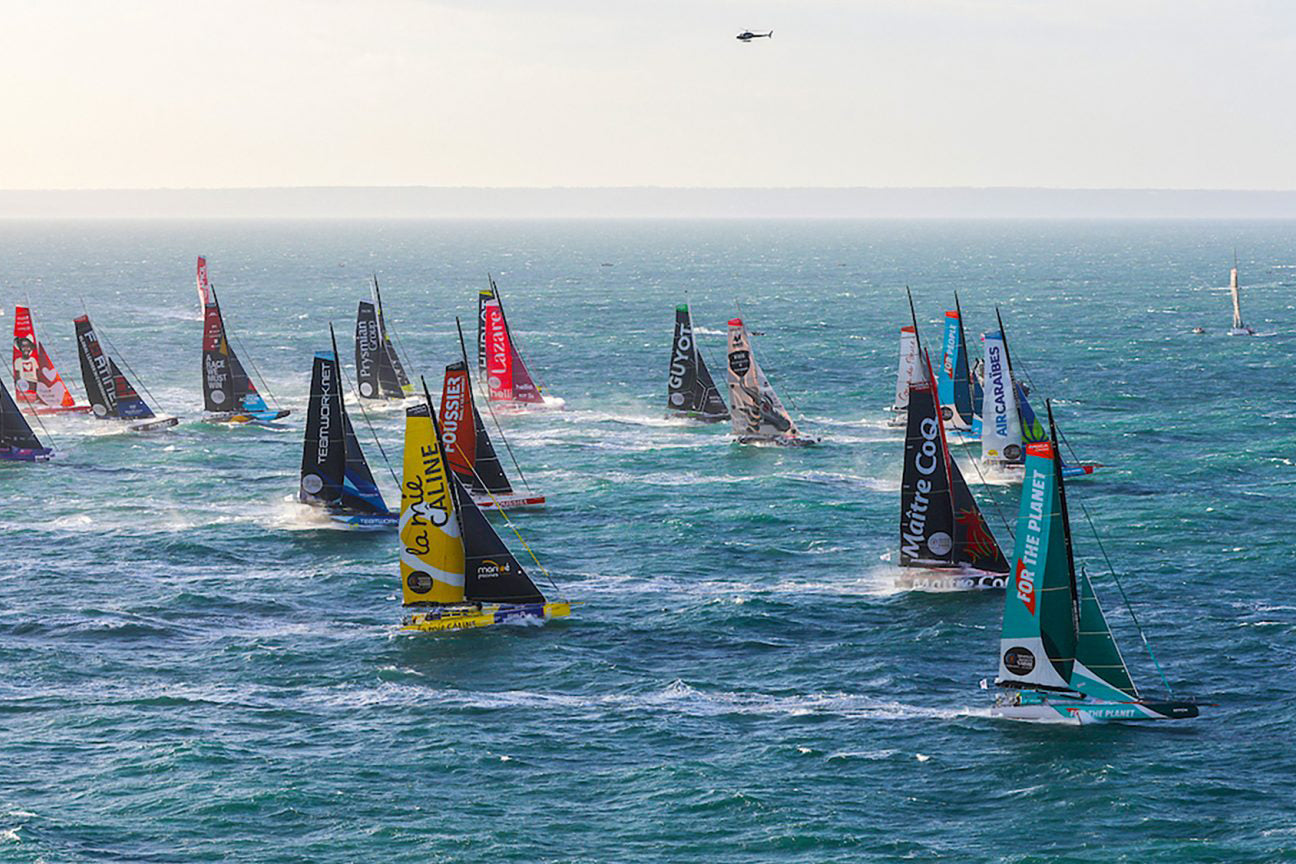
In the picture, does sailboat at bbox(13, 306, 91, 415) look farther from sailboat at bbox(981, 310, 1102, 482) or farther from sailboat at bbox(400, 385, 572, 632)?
sailboat at bbox(981, 310, 1102, 482)

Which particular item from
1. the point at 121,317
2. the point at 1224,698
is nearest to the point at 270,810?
the point at 1224,698

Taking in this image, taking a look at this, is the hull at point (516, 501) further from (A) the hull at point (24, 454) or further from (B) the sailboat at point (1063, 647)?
(B) the sailboat at point (1063, 647)

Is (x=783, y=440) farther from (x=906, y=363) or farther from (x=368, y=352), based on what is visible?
(x=368, y=352)

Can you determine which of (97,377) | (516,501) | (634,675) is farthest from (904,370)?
(97,377)

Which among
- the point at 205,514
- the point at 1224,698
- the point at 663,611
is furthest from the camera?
the point at 205,514

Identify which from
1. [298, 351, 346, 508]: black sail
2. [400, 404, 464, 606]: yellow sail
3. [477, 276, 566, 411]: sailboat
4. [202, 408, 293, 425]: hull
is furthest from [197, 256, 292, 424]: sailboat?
[400, 404, 464, 606]: yellow sail

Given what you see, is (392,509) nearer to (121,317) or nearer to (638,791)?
(638,791)
